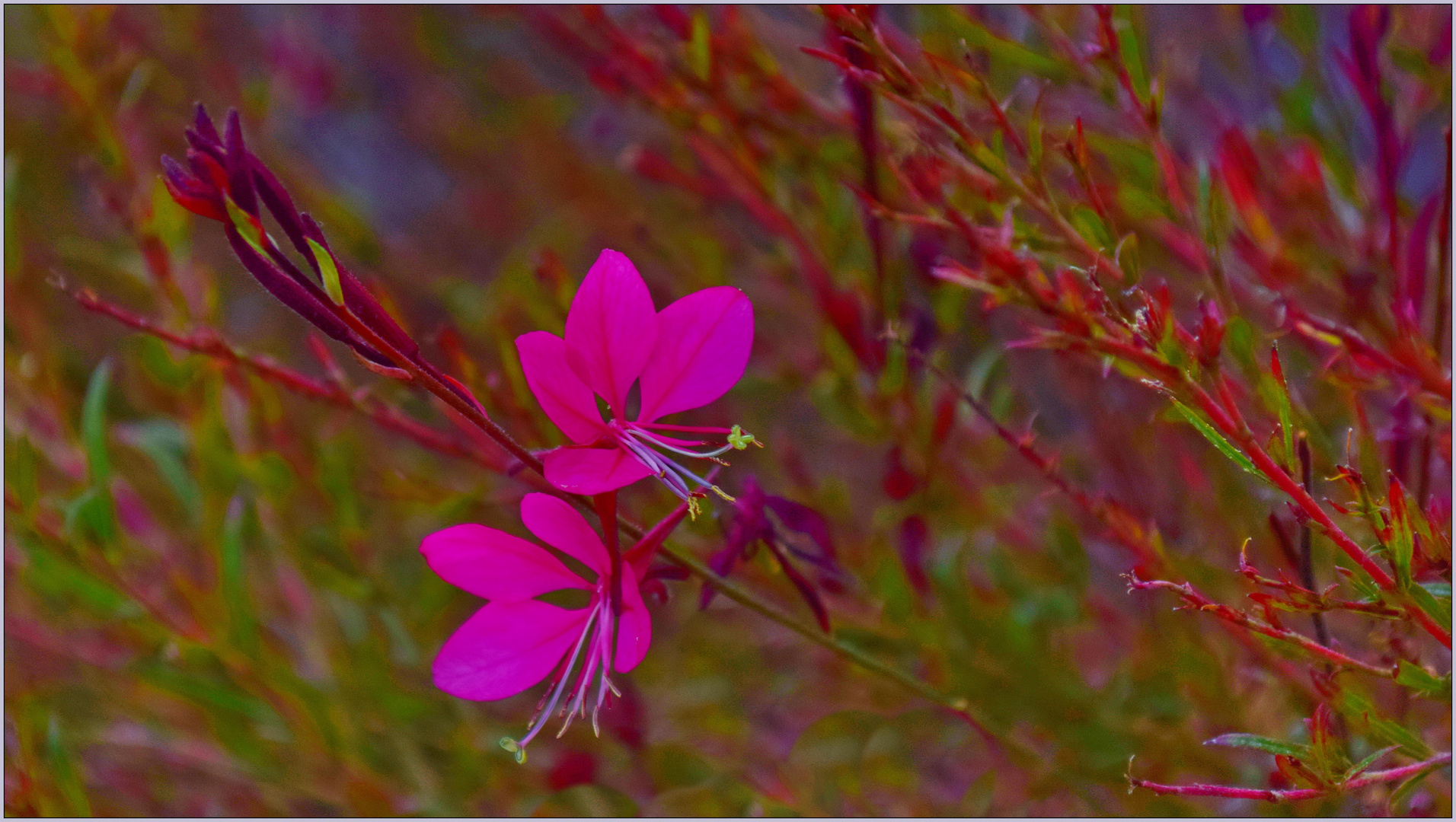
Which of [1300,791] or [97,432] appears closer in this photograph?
[1300,791]

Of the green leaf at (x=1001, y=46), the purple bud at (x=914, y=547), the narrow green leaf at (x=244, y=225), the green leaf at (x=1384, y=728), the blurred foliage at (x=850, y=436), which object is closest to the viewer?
the narrow green leaf at (x=244, y=225)

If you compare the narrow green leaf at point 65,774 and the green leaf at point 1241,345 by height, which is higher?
the green leaf at point 1241,345

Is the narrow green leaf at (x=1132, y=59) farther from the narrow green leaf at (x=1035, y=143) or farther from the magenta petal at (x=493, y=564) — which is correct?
the magenta petal at (x=493, y=564)

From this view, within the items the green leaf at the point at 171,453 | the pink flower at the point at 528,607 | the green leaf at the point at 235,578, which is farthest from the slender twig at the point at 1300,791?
the green leaf at the point at 171,453

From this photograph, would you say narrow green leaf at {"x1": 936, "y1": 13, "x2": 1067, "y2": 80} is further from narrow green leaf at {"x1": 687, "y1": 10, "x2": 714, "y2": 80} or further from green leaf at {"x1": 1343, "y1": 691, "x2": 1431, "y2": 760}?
green leaf at {"x1": 1343, "y1": 691, "x2": 1431, "y2": 760}

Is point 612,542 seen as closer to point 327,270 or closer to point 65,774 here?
point 327,270

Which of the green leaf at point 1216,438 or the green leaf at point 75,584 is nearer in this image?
the green leaf at point 1216,438

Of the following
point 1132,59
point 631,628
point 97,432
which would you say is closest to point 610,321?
point 631,628

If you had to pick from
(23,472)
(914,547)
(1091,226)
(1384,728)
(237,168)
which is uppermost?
(237,168)
